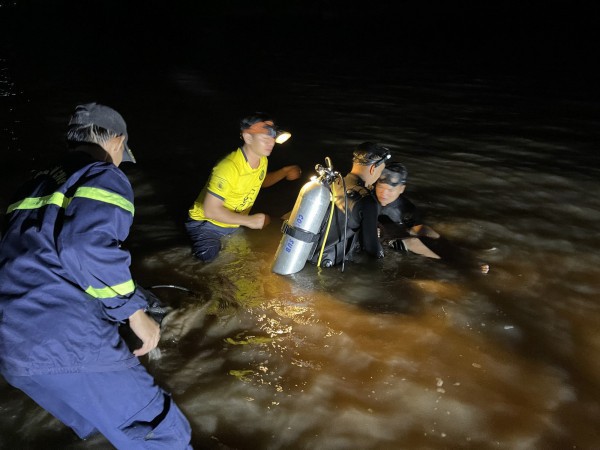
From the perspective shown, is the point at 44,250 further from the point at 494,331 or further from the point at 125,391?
the point at 494,331

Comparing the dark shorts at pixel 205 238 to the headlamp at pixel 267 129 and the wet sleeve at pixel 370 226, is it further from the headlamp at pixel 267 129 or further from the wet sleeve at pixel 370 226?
the wet sleeve at pixel 370 226

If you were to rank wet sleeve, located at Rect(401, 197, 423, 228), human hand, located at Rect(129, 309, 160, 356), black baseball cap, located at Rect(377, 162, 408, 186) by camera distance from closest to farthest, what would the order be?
1. human hand, located at Rect(129, 309, 160, 356)
2. black baseball cap, located at Rect(377, 162, 408, 186)
3. wet sleeve, located at Rect(401, 197, 423, 228)

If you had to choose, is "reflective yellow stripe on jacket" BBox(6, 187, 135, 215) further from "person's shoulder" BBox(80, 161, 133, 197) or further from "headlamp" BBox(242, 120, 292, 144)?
"headlamp" BBox(242, 120, 292, 144)

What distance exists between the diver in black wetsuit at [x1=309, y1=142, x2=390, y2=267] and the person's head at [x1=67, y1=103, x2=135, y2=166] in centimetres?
226

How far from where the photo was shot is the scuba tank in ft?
13.5

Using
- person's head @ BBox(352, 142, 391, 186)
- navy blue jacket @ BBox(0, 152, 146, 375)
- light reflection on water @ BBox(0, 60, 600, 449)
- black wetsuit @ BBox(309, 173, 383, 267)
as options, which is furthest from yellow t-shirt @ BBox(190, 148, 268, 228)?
A: navy blue jacket @ BBox(0, 152, 146, 375)

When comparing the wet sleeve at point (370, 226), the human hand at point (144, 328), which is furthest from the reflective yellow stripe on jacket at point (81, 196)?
the wet sleeve at point (370, 226)

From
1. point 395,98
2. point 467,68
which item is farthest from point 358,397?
point 467,68

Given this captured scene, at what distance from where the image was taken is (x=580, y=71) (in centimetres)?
1859

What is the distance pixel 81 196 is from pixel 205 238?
293 cm

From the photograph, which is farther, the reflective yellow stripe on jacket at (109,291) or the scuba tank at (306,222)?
the scuba tank at (306,222)

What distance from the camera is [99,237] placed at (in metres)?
2.01

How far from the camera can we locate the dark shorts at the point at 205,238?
483 centimetres

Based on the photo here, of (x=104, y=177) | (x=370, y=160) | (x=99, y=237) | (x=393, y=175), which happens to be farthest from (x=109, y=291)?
(x=393, y=175)
